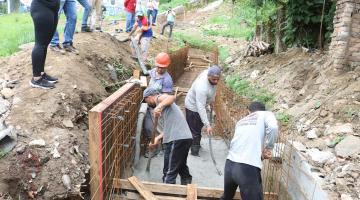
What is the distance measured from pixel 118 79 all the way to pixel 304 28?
5.00m

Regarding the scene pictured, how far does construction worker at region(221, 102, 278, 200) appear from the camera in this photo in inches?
143

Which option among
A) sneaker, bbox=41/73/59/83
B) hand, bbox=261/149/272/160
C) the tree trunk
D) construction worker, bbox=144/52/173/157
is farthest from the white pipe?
the tree trunk

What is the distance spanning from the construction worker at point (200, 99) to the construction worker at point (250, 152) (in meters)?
1.38

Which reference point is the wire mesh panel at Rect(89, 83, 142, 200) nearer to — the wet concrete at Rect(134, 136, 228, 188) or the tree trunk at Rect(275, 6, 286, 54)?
the wet concrete at Rect(134, 136, 228, 188)

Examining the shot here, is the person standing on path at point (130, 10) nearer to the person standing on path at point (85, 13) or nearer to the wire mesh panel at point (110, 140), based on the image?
the person standing on path at point (85, 13)

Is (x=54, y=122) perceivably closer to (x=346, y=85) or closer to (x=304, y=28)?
(x=346, y=85)

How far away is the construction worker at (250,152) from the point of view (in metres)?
3.62

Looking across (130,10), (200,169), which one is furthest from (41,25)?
(130,10)

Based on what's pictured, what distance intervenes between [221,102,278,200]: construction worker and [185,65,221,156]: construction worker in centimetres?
138

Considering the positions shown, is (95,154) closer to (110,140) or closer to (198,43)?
(110,140)

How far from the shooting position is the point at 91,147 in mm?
3715

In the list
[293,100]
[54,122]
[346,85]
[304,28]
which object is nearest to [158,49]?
[304,28]

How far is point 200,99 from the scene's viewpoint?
208 inches

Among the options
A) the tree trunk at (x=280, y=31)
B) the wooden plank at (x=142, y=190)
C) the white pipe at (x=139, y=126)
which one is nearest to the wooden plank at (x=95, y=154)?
the wooden plank at (x=142, y=190)
